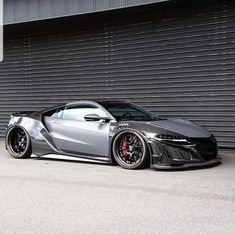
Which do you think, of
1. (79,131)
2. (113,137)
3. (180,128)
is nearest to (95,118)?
(79,131)

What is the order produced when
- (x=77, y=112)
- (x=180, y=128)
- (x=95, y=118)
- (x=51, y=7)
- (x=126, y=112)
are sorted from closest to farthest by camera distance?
(x=180, y=128)
(x=95, y=118)
(x=126, y=112)
(x=77, y=112)
(x=51, y=7)

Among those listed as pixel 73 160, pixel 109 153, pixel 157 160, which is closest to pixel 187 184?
pixel 157 160

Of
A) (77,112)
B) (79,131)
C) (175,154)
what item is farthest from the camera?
(77,112)

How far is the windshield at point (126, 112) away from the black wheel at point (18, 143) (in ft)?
6.33

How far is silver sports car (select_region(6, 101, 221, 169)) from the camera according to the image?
26.8 ft

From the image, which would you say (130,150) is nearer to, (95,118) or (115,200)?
(95,118)

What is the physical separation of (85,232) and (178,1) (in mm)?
8074

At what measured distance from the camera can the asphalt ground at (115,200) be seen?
195 inches

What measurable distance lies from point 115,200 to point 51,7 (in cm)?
880

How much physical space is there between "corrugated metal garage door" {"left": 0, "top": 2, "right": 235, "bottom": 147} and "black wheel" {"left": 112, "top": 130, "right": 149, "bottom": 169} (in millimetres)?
3673

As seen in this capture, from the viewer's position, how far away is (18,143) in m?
10.5

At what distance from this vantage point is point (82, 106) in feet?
31.8

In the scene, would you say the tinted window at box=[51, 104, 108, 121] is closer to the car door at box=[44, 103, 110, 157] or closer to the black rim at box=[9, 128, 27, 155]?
the car door at box=[44, 103, 110, 157]

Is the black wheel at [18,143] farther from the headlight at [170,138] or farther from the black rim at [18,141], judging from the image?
the headlight at [170,138]
